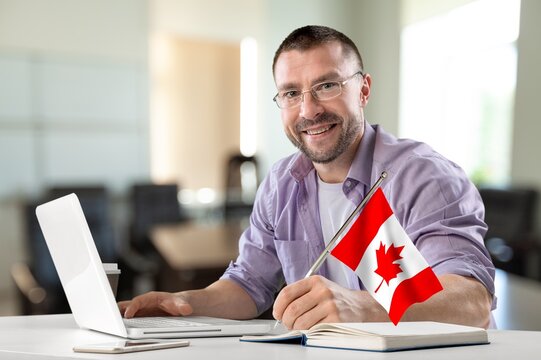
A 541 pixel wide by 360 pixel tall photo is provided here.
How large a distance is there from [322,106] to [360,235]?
0.62 meters

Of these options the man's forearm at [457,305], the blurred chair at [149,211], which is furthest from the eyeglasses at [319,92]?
the blurred chair at [149,211]

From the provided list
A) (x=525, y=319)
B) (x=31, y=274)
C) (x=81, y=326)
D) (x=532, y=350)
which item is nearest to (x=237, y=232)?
(x=31, y=274)

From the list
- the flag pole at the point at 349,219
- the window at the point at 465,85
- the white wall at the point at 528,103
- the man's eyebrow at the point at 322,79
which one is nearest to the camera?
the flag pole at the point at 349,219

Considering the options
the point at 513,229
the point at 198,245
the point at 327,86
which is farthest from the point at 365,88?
the point at 513,229

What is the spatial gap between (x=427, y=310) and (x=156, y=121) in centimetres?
640

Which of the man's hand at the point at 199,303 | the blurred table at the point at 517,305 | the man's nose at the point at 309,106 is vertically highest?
the man's nose at the point at 309,106

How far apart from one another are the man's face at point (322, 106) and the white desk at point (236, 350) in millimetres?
736

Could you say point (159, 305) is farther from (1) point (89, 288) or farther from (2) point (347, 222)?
(2) point (347, 222)

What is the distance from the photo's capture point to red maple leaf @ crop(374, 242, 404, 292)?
4.09 ft

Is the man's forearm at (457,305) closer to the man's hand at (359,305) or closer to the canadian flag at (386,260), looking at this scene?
the man's hand at (359,305)

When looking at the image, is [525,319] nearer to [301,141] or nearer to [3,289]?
[301,141]

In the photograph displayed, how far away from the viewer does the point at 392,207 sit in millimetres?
1737

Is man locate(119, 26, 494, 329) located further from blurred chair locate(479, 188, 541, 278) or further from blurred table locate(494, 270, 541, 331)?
blurred chair locate(479, 188, 541, 278)

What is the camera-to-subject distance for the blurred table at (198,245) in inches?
162
